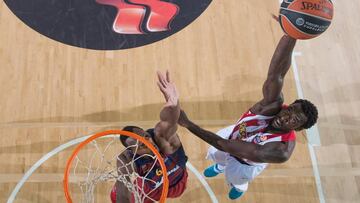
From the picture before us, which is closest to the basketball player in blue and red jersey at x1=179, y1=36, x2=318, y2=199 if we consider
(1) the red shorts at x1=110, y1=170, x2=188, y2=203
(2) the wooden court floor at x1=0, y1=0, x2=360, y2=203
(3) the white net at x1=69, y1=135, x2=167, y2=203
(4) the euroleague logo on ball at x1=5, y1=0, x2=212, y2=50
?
(1) the red shorts at x1=110, y1=170, x2=188, y2=203

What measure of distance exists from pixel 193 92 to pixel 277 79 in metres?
1.80

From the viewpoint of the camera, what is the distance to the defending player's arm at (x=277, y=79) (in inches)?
169

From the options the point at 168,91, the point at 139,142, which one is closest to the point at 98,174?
the point at 139,142

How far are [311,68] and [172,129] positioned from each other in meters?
3.12

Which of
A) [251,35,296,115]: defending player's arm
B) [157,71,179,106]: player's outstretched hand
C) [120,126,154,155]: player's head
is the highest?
[157,71,179,106]: player's outstretched hand

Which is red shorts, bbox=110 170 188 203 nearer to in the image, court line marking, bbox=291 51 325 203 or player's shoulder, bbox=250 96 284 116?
player's shoulder, bbox=250 96 284 116

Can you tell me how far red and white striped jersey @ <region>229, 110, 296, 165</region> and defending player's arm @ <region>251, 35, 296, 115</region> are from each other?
8 cm

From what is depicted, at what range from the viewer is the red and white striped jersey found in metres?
4.21

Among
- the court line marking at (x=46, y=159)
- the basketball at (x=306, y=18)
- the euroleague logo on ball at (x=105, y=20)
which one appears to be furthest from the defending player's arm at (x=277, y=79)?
the euroleague logo on ball at (x=105, y=20)

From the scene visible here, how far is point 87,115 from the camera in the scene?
570 cm

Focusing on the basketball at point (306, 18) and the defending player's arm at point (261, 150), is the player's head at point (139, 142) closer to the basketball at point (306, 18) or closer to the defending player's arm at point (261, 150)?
the defending player's arm at point (261, 150)

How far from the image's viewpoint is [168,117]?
3.87 m

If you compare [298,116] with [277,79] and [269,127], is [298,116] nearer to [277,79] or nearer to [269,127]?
[269,127]

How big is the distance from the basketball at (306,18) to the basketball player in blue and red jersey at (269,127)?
0.12 meters
